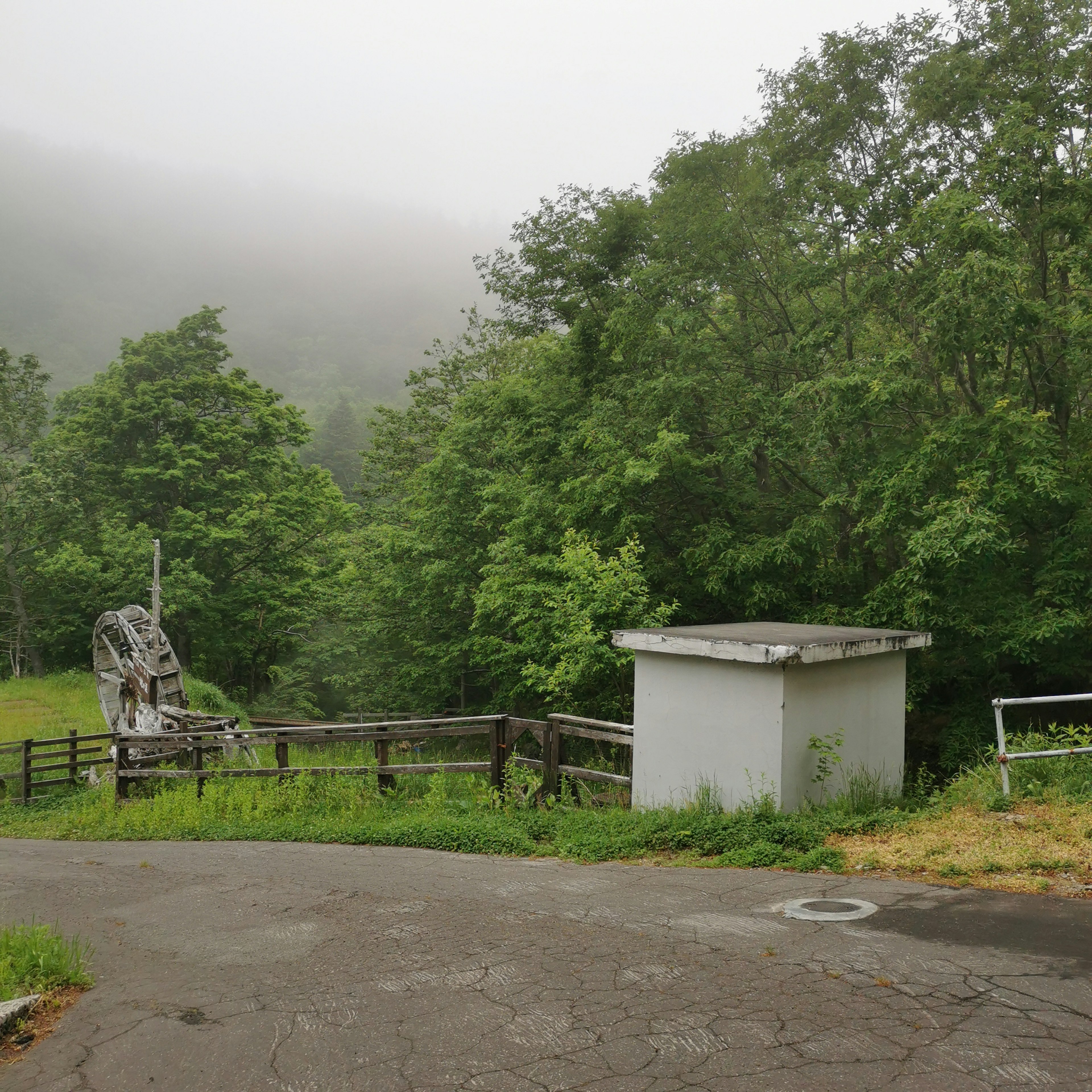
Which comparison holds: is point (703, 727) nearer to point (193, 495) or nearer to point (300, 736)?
point (300, 736)

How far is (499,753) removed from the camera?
35.8 feet

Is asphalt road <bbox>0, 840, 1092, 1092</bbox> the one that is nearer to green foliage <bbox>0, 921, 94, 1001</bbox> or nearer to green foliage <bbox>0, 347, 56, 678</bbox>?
green foliage <bbox>0, 921, 94, 1001</bbox>

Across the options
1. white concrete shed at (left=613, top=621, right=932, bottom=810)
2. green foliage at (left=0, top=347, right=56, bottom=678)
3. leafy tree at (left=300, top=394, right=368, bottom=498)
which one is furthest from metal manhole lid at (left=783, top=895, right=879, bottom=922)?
leafy tree at (left=300, top=394, right=368, bottom=498)

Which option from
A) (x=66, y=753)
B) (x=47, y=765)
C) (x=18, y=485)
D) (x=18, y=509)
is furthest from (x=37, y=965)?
(x=18, y=509)

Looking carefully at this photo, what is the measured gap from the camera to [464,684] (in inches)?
1035

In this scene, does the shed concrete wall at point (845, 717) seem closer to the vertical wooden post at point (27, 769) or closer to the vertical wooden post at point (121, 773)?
the vertical wooden post at point (121, 773)

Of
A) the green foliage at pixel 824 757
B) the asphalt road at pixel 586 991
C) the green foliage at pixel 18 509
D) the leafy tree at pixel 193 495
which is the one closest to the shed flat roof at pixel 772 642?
the green foliage at pixel 824 757

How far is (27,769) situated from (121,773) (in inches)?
252

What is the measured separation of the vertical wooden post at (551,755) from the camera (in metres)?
10.3

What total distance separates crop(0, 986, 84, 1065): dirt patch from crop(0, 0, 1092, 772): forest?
10.1 m

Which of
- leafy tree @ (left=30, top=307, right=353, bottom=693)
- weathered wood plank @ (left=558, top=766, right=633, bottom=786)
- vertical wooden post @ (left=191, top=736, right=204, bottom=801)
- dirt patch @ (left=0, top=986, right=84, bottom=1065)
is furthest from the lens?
leafy tree @ (left=30, top=307, right=353, bottom=693)

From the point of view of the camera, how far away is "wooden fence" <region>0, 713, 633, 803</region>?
10289mm

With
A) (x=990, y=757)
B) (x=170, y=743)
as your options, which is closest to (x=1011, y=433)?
(x=990, y=757)

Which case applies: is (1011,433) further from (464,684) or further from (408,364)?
(408,364)
